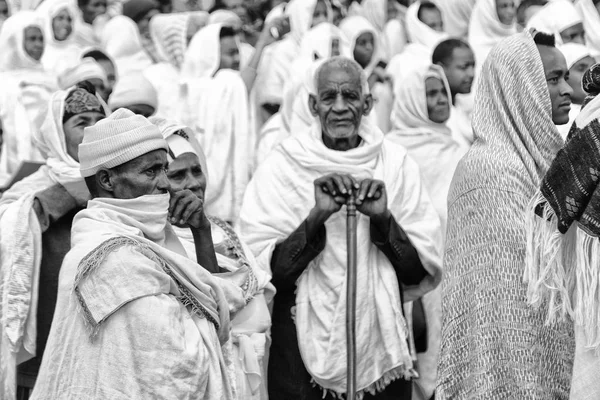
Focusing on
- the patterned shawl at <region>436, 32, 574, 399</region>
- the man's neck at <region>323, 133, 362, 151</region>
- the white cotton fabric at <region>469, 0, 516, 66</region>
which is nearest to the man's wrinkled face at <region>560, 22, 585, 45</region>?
the white cotton fabric at <region>469, 0, 516, 66</region>

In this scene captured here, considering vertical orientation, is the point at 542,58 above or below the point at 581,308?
above

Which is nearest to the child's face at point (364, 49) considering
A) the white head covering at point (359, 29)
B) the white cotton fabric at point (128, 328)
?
the white head covering at point (359, 29)

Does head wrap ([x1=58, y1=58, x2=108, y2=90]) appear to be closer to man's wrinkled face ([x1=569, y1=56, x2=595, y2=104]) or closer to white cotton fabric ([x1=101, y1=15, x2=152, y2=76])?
man's wrinkled face ([x1=569, y1=56, x2=595, y2=104])

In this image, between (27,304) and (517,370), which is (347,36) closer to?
(27,304)

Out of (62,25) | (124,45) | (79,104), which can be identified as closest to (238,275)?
(79,104)

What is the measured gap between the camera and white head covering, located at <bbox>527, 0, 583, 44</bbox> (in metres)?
11.4

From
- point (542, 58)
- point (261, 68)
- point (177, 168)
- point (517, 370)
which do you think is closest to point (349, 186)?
point (177, 168)

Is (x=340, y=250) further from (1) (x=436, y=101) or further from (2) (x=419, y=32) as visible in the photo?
(2) (x=419, y=32)

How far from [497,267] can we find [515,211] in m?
0.23

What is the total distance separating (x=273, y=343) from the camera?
708cm

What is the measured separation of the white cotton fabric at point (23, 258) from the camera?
672 centimetres

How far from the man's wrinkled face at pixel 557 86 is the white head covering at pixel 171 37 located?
7.65 meters

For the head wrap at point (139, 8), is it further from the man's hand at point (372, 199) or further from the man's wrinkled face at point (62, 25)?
the man's hand at point (372, 199)

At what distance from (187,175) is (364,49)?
704cm
